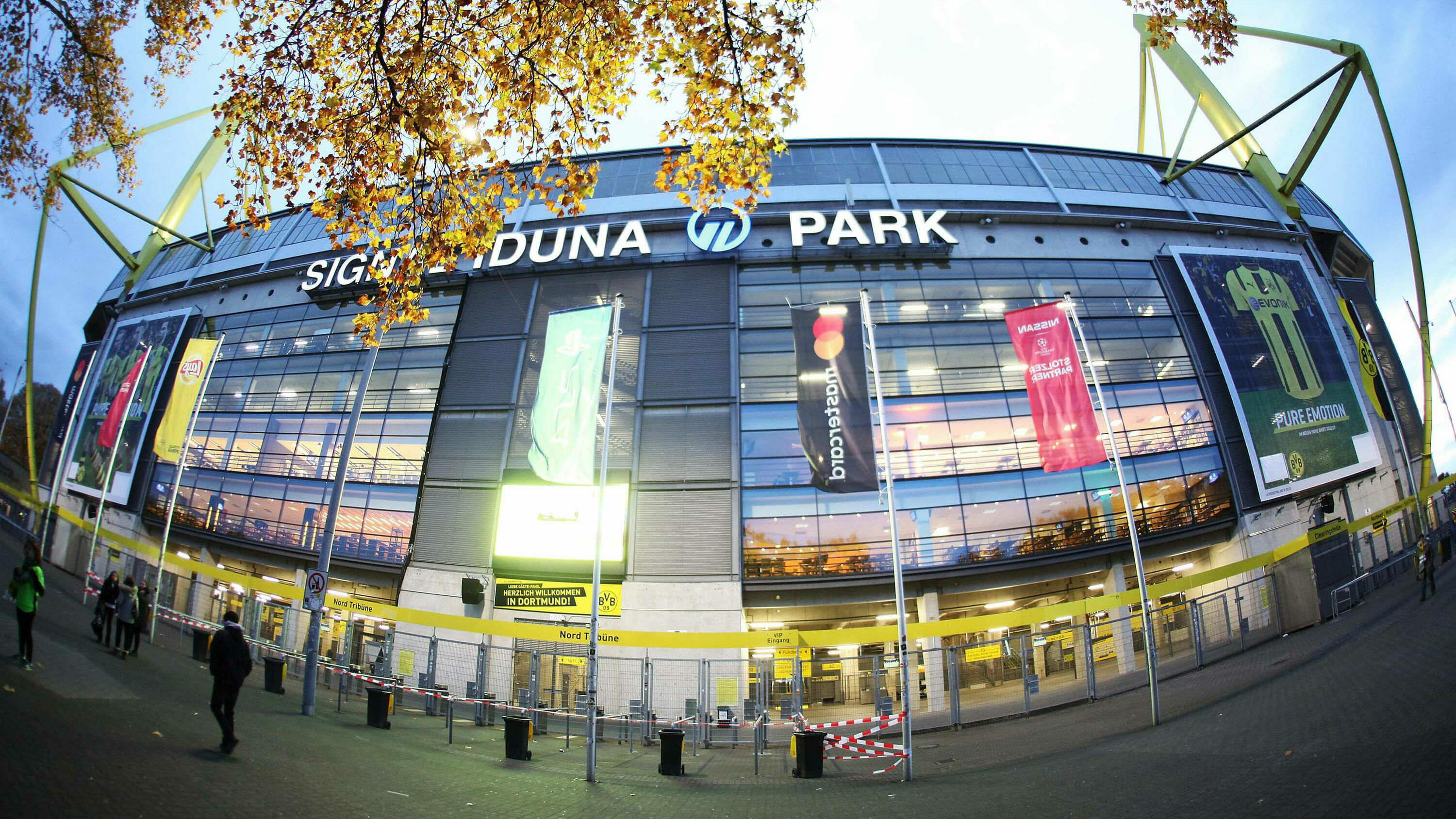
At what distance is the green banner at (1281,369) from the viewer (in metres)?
23.9

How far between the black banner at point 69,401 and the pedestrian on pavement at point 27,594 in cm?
3704

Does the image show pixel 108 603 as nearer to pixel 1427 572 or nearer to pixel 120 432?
pixel 120 432

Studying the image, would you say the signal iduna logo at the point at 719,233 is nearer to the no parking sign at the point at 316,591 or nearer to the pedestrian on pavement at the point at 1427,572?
the no parking sign at the point at 316,591

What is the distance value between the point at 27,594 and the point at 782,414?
1953cm

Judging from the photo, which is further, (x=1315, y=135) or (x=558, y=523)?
(x=1315, y=135)

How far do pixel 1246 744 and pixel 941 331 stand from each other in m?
18.4

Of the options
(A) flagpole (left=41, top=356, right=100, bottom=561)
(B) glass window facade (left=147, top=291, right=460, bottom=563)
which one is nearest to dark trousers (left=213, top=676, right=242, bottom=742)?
(B) glass window facade (left=147, top=291, right=460, bottom=563)

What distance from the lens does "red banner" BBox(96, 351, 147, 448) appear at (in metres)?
29.2

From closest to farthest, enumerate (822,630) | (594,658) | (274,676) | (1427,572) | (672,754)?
1. (594,658)
2. (672,754)
3. (274,676)
4. (1427,572)
5. (822,630)

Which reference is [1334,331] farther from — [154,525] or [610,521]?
[154,525]

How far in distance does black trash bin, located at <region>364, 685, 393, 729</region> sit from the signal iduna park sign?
17293 mm

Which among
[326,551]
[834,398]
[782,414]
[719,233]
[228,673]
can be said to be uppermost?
[719,233]

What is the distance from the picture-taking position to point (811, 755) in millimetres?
10914

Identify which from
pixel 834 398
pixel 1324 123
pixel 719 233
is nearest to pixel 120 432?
pixel 719 233
